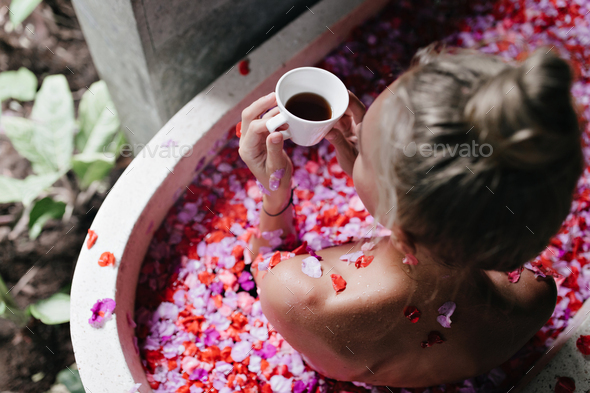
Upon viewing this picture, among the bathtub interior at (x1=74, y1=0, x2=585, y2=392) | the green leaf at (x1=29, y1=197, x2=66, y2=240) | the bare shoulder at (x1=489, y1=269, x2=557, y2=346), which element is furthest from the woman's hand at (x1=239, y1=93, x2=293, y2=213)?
the green leaf at (x1=29, y1=197, x2=66, y2=240)

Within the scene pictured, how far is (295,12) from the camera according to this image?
2.02 meters

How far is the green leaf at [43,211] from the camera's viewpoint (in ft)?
5.77

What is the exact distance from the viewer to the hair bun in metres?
0.59

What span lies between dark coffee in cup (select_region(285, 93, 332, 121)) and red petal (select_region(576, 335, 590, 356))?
1069 millimetres

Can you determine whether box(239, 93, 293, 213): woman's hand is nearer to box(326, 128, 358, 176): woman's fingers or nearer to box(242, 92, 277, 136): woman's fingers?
box(242, 92, 277, 136): woman's fingers

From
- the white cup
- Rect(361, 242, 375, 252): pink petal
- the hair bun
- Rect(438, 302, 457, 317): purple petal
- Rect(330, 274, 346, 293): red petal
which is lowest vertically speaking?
Rect(438, 302, 457, 317): purple petal

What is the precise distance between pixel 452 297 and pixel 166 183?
3.47ft

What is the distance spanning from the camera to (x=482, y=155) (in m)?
0.64

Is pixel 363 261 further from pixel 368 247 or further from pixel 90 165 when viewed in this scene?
pixel 90 165

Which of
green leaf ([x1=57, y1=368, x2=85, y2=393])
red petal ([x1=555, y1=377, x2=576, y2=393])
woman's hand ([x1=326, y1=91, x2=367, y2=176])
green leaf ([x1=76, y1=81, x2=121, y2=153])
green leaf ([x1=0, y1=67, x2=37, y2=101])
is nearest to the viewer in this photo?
red petal ([x1=555, y1=377, x2=576, y2=393])

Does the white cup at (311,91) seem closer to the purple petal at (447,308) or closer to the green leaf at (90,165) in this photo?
the purple petal at (447,308)

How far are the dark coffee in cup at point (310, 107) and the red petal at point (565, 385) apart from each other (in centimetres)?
108

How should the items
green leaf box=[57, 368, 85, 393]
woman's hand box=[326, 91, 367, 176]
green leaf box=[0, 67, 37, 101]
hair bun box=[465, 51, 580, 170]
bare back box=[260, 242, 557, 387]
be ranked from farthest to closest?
green leaf box=[0, 67, 37, 101] < green leaf box=[57, 368, 85, 393] < woman's hand box=[326, 91, 367, 176] < bare back box=[260, 242, 557, 387] < hair bun box=[465, 51, 580, 170]

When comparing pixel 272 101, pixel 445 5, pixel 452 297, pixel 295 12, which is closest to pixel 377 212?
pixel 452 297
